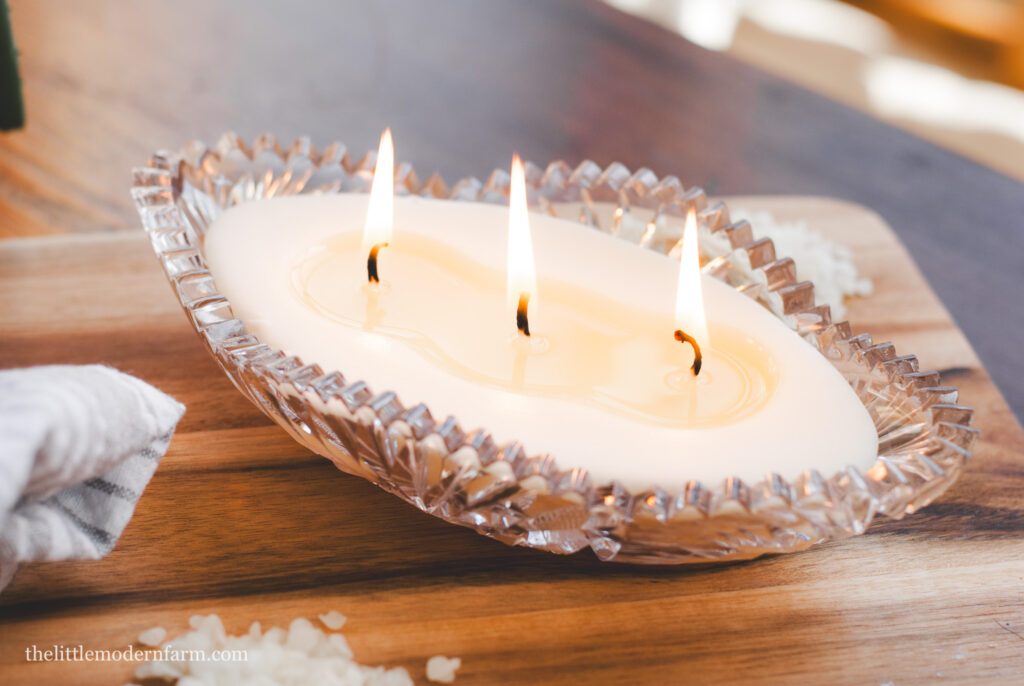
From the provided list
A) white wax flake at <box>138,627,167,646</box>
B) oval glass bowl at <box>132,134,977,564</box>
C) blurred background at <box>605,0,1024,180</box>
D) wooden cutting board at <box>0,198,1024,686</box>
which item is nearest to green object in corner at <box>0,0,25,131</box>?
oval glass bowl at <box>132,134,977,564</box>

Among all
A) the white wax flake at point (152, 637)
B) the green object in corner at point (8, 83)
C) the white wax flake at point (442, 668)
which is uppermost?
the green object in corner at point (8, 83)

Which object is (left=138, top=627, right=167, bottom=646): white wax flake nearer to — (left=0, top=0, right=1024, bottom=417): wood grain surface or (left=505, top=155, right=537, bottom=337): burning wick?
(left=505, top=155, right=537, bottom=337): burning wick

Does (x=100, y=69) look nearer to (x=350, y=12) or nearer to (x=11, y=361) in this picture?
(x=350, y=12)

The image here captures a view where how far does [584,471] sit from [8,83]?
51 centimetres

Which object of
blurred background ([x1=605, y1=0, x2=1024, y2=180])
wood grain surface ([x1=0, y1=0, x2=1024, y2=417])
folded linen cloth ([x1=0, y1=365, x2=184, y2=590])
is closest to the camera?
folded linen cloth ([x1=0, y1=365, x2=184, y2=590])

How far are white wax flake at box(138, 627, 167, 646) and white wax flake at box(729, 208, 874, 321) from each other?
0.35 m

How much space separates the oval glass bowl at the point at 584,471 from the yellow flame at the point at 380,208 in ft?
0.24

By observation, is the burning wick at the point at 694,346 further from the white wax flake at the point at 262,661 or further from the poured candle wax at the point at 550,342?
the white wax flake at the point at 262,661

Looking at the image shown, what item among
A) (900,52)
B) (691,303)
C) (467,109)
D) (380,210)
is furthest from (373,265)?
(900,52)

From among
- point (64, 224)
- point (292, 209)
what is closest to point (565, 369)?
point (292, 209)

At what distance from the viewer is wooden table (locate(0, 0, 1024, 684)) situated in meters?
0.36

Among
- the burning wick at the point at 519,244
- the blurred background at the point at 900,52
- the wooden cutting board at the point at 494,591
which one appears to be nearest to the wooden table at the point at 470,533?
the wooden cutting board at the point at 494,591

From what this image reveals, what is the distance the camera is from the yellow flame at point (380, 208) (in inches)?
17.3

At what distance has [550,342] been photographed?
0.41 metres
